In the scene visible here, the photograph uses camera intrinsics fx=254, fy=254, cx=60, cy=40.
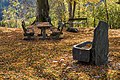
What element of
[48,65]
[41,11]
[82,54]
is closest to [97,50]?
[82,54]

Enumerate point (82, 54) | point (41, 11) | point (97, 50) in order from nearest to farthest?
point (97, 50) < point (82, 54) < point (41, 11)

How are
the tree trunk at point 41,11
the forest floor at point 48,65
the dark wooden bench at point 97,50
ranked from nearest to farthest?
the forest floor at point 48,65, the dark wooden bench at point 97,50, the tree trunk at point 41,11

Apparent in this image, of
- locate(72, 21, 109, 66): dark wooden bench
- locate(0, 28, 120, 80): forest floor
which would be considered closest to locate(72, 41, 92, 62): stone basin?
locate(72, 21, 109, 66): dark wooden bench

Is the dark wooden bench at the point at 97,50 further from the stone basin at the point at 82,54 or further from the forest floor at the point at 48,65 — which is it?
the forest floor at the point at 48,65

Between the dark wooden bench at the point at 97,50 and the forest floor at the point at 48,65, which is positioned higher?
the dark wooden bench at the point at 97,50

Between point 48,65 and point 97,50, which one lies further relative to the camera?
point 48,65

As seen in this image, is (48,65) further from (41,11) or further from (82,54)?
(41,11)

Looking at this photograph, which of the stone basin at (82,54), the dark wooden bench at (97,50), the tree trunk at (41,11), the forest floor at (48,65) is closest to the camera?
the forest floor at (48,65)

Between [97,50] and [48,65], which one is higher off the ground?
[97,50]

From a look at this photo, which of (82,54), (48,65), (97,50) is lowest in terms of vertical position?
(48,65)

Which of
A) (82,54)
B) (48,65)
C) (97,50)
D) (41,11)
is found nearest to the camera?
(97,50)

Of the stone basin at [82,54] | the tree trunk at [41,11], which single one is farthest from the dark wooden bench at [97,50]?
the tree trunk at [41,11]

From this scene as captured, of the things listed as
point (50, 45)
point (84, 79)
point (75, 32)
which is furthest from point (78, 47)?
point (75, 32)

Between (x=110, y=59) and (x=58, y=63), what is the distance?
2.24 meters
